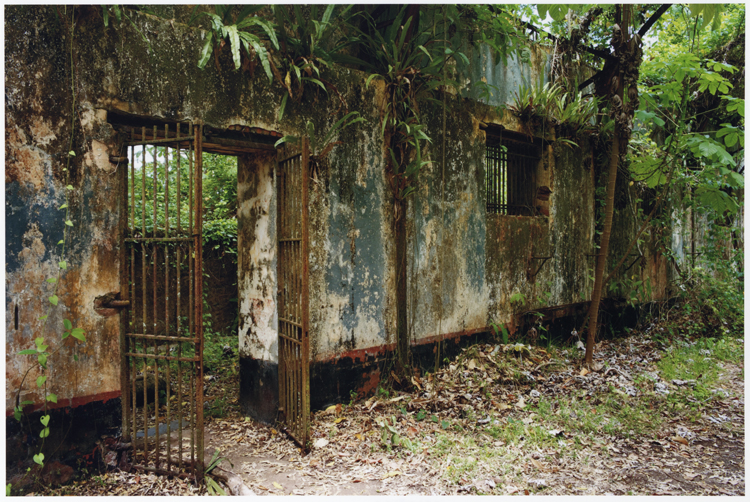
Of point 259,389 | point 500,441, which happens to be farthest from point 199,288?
point 500,441

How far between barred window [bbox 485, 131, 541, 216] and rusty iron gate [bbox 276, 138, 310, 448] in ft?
9.76

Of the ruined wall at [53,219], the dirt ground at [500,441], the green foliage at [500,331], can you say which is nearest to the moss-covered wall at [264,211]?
the ruined wall at [53,219]

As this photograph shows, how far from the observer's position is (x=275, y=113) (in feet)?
13.0

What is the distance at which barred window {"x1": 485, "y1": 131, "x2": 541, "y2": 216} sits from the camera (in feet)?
19.5

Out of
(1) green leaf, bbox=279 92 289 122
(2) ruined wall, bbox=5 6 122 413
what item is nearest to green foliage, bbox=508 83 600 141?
(1) green leaf, bbox=279 92 289 122

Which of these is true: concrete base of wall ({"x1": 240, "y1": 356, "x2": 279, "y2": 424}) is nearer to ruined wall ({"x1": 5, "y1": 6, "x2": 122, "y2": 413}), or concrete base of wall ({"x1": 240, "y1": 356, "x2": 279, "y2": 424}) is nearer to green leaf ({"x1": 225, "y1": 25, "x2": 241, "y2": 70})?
ruined wall ({"x1": 5, "y1": 6, "x2": 122, "y2": 413})

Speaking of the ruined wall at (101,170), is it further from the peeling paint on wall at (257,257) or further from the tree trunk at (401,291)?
the tree trunk at (401,291)

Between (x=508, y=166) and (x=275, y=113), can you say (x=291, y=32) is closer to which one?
(x=275, y=113)

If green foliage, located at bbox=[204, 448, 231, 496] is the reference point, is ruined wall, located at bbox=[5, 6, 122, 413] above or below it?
above

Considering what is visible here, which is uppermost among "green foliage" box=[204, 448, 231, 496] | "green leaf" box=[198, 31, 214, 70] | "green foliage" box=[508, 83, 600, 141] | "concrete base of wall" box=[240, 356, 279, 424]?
"green foliage" box=[508, 83, 600, 141]

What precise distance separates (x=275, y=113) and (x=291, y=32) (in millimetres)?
805

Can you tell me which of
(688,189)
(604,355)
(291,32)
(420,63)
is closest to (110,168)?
(291,32)

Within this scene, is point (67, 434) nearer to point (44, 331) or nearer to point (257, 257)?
point (44, 331)

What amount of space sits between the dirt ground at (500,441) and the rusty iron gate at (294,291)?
32 cm
